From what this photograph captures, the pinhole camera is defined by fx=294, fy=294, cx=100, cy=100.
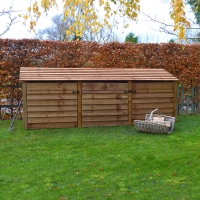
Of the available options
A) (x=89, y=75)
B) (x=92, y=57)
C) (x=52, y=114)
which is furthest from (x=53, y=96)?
(x=92, y=57)

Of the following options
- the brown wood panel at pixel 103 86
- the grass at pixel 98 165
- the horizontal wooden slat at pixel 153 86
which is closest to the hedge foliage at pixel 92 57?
the horizontal wooden slat at pixel 153 86

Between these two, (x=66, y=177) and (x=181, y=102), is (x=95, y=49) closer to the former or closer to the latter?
(x=181, y=102)

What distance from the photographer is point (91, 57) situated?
28.7ft

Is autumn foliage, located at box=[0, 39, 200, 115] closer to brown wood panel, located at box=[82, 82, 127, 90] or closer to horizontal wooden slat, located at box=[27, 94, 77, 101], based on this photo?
brown wood panel, located at box=[82, 82, 127, 90]

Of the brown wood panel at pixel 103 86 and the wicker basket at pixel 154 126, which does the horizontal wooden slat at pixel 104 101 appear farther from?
the wicker basket at pixel 154 126

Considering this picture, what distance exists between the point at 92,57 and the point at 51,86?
2.39m

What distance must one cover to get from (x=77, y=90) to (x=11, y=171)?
306cm

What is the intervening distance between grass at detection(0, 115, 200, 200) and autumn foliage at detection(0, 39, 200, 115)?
2.39 m

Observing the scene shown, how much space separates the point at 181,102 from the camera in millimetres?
9359

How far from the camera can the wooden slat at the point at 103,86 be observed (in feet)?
22.7

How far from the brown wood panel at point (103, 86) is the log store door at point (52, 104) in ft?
0.92

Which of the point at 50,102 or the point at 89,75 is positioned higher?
the point at 89,75

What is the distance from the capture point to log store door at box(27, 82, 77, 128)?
261 inches

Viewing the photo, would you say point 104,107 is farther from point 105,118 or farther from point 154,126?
point 154,126
